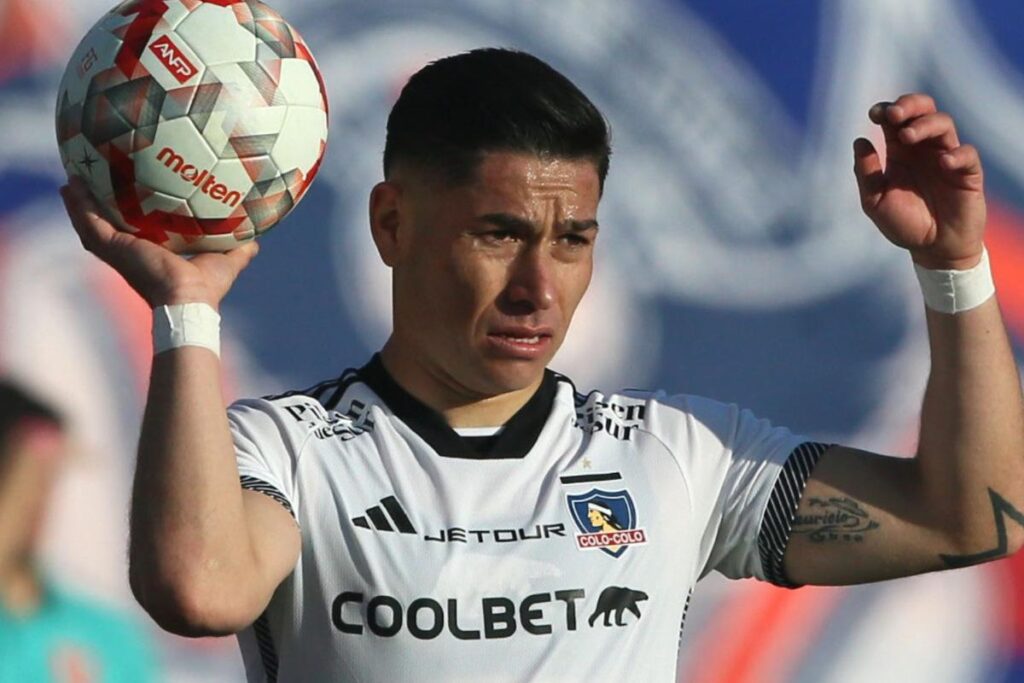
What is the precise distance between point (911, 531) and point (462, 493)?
68cm

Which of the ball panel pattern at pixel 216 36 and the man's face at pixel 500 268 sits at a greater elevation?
the ball panel pattern at pixel 216 36

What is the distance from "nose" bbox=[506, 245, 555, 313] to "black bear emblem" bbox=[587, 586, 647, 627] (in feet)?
1.39

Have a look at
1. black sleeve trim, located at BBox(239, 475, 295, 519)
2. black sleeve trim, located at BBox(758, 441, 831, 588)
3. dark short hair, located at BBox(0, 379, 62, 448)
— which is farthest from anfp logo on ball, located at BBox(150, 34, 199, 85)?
dark short hair, located at BBox(0, 379, 62, 448)

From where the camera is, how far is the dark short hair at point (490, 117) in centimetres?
258

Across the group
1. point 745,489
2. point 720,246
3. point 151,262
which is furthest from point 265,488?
point 720,246

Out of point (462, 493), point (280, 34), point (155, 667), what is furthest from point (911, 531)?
point (155, 667)

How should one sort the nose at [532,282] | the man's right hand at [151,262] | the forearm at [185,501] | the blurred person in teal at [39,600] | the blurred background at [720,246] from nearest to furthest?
the forearm at [185,501]
the man's right hand at [151,262]
the nose at [532,282]
the blurred person in teal at [39,600]
the blurred background at [720,246]

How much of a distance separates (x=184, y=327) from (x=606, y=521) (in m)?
0.71

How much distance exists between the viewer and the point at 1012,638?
3.90m

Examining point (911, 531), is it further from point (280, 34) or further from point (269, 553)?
point (280, 34)

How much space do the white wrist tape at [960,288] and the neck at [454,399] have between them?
613 millimetres

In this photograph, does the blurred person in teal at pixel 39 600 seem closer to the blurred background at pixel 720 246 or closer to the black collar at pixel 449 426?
the blurred background at pixel 720 246

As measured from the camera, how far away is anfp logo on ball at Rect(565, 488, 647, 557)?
2.50m

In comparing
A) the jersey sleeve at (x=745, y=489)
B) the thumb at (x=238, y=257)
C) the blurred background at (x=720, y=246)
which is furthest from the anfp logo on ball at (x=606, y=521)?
the blurred background at (x=720, y=246)
